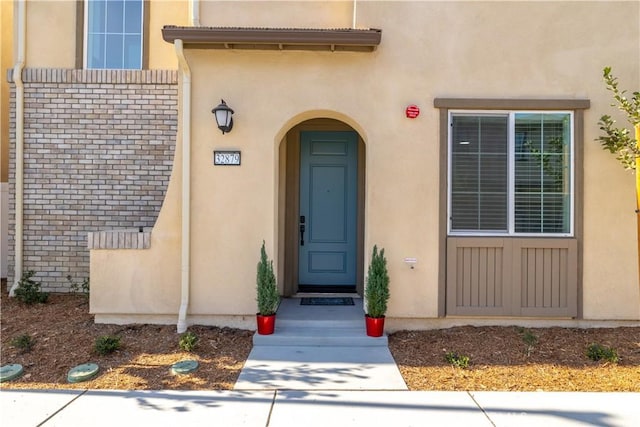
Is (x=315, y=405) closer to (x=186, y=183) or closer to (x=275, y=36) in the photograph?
(x=186, y=183)

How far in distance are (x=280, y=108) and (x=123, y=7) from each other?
3.55m

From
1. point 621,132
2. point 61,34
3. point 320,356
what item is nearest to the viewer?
point 320,356

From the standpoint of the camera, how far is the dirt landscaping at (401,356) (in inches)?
159

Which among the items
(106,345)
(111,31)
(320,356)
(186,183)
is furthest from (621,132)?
(111,31)

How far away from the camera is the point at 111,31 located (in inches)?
Result: 263

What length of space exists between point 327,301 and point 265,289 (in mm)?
1452

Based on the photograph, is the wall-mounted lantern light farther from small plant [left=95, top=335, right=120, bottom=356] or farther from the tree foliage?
the tree foliage

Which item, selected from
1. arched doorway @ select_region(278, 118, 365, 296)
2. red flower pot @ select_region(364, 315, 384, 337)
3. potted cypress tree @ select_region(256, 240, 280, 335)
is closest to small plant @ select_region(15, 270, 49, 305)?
potted cypress tree @ select_region(256, 240, 280, 335)

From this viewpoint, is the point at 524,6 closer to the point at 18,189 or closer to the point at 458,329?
the point at 458,329

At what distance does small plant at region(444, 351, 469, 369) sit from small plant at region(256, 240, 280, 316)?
80.0 inches

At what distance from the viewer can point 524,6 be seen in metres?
5.29

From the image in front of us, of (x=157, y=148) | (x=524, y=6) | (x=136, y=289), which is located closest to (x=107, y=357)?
(x=136, y=289)

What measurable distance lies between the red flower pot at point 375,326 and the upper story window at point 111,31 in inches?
212

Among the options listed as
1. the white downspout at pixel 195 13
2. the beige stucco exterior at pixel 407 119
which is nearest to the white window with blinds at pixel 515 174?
the beige stucco exterior at pixel 407 119
